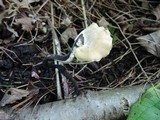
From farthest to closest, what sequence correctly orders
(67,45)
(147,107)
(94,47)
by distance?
(67,45)
(147,107)
(94,47)

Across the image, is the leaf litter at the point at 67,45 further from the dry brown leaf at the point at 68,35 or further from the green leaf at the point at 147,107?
the green leaf at the point at 147,107

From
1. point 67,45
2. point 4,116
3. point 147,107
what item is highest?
point 67,45

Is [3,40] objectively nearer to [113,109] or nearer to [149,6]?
[113,109]

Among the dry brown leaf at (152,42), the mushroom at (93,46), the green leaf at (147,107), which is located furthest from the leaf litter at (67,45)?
the mushroom at (93,46)

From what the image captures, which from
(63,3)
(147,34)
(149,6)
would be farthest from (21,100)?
(149,6)

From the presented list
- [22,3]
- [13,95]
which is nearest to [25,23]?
[22,3]

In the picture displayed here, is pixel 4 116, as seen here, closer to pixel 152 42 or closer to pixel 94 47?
pixel 94 47
